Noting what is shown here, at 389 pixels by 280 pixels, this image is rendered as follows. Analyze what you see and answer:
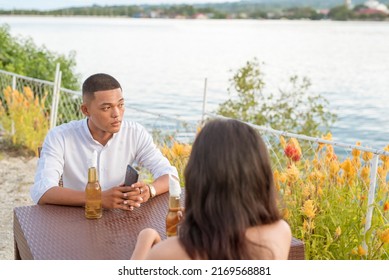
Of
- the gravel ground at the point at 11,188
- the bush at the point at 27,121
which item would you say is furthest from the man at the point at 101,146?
the bush at the point at 27,121

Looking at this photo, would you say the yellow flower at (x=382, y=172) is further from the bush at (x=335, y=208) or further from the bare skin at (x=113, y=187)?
the bare skin at (x=113, y=187)

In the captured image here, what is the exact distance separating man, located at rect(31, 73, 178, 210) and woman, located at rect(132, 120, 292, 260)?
45.2 inches

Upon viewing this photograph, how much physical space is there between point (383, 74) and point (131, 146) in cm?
1690

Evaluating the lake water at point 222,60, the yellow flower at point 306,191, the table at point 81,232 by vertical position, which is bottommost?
the lake water at point 222,60

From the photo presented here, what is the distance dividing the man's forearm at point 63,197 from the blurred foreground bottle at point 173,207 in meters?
0.54

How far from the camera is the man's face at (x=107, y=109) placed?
290cm

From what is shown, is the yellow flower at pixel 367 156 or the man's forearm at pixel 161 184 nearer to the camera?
the man's forearm at pixel 161 184

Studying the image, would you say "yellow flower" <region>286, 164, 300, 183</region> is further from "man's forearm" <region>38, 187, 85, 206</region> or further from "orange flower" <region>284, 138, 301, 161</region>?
"man's forearm" <region>38, 187, 85, 206</region>

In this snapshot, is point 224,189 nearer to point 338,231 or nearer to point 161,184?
point 161,184

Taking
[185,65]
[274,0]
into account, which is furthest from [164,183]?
[185,65]

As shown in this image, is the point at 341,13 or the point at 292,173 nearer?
the point at 292,173

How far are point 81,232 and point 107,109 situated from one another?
0.73m

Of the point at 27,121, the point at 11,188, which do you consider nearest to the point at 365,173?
the point at 11,188

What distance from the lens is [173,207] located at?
215 cm
